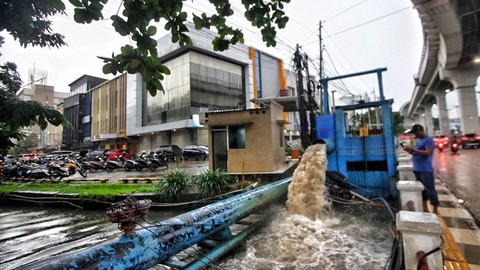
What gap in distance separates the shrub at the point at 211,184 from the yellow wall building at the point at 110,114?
32.0 m

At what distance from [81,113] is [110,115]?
40.1 ft

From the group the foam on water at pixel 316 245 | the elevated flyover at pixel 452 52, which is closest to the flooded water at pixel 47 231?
the foam on water at pixel 316 245

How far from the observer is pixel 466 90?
82.1ft

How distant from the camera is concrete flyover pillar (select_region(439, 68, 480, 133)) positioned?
24328 millimetres

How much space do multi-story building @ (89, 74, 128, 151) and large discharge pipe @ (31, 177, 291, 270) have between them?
121ft

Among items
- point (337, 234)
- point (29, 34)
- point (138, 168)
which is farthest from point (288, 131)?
point (29, 34)

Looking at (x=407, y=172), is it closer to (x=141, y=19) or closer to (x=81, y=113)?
(x=141, y=19)

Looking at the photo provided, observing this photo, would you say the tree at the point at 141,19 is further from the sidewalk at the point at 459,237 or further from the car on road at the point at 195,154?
the car on road at the point at 195,154

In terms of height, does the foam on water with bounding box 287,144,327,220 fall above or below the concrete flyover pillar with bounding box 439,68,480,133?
below

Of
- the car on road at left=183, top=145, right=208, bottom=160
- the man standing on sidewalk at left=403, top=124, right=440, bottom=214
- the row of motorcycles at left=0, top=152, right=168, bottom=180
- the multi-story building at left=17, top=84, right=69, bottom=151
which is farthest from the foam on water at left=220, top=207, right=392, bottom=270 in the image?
the multi-story building at left=17, top=84, right=69, bottom=151

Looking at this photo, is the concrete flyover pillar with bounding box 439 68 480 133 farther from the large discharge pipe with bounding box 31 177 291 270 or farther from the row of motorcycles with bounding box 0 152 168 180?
the large discharge pipe with bounding box 31 177 291 270

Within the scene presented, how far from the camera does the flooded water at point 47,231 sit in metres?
5.26

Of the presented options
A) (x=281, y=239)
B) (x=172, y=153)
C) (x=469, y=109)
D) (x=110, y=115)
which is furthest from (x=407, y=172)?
(x=110, y=115)

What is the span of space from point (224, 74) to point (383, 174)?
28.7m
